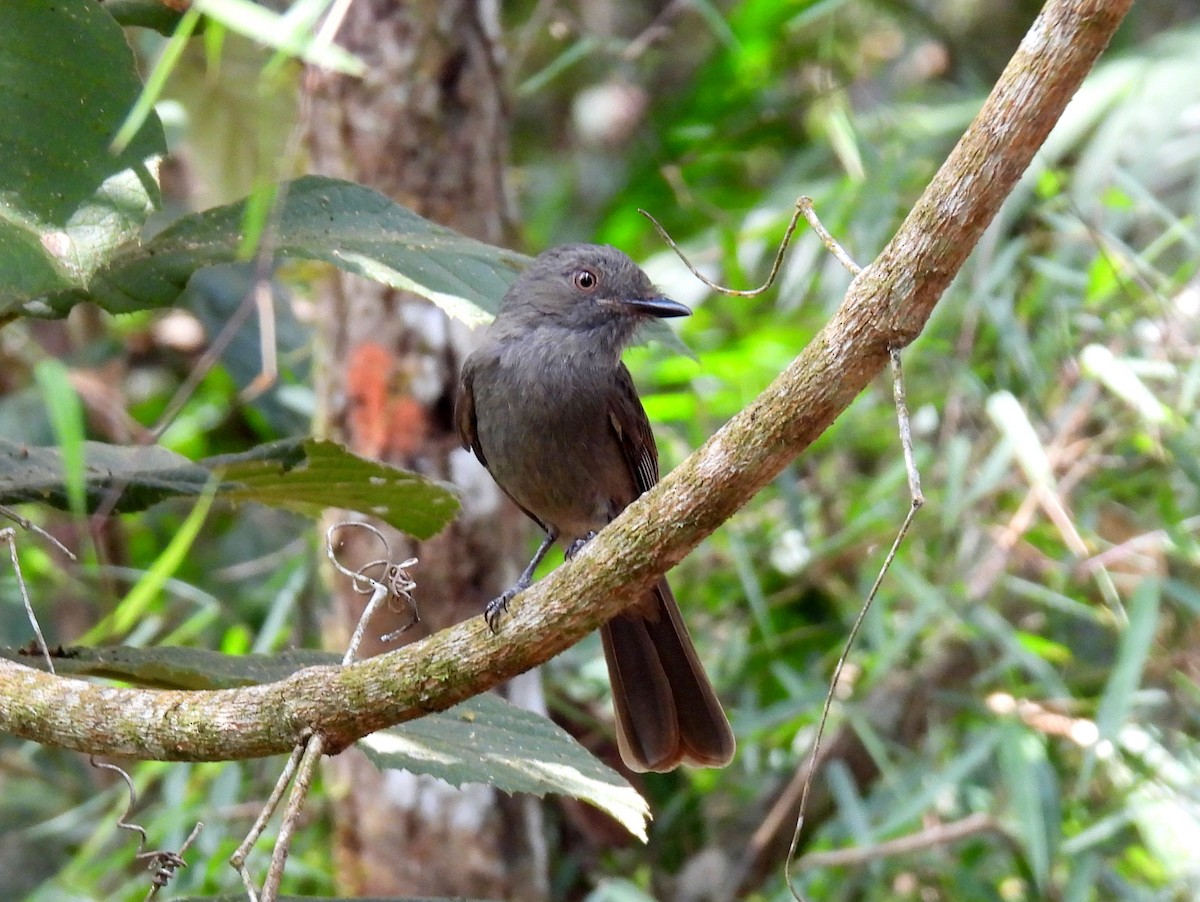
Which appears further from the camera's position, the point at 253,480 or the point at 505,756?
the point at 253,480

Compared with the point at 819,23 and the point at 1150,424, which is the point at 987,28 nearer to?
the point at 819,23

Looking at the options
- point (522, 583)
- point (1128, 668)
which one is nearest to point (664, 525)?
point (522, 583)

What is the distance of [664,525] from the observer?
5.47 feet

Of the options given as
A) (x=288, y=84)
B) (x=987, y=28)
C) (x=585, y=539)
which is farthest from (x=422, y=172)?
(x=987, y=28)

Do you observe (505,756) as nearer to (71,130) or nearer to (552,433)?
(71,130)

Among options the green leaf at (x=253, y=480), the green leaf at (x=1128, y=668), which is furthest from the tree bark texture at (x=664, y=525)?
the green leaf at (x=1128, y=668)

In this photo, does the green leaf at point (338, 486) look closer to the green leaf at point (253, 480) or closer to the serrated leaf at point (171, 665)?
the green leaf at point (253, 480)

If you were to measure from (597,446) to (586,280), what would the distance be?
0.54 m

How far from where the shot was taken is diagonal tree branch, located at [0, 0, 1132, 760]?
1.48 meters

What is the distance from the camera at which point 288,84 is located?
450 cm

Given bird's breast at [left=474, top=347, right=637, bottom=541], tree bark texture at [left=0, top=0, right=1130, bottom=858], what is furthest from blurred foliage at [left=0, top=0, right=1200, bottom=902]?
tree bark texture at [left=0, top=0, right=1130, bottom=858]

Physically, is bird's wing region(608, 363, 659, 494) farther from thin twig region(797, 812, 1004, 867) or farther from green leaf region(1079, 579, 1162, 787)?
green leaf region(1079, 579, 1162, 787)

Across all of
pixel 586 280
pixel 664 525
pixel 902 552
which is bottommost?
pixel 902 552

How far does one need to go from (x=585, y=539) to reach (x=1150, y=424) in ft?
5.51
